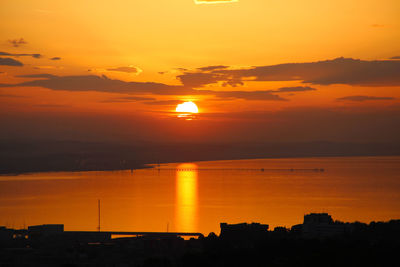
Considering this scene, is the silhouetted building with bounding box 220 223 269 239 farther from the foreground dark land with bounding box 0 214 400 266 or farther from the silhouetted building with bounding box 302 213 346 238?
the silhouetted building with bounding box 302 213 346 238

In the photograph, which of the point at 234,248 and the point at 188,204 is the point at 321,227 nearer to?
the point at 234,248

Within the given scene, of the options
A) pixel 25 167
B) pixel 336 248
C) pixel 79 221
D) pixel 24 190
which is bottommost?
pixel 336 248

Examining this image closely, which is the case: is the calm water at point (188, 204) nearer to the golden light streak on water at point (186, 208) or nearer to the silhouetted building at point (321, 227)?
the golden light streak on water at point (186, 208)

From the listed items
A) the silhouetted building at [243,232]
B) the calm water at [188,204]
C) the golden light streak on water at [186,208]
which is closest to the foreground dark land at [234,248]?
the silhouetted building at [243,232]

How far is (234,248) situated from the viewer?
12.6 meters

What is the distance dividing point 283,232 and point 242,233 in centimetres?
127

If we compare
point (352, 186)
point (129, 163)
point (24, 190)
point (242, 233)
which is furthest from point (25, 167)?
point (242, 233)

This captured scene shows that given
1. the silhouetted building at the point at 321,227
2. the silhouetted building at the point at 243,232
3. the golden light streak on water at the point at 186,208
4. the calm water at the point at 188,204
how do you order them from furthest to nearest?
the calm water at the point at 188,204, the golden light streak on water at the point at 186,208, the silhouetted building at the point at 321,227, the silhouetted building at the point at 243,232

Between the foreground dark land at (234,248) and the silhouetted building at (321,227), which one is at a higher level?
the silhouetted building at (321,227)

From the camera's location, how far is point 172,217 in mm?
26688

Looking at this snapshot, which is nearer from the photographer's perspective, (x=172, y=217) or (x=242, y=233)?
(x=242, y=233)

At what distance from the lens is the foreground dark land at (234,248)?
32.9 feet

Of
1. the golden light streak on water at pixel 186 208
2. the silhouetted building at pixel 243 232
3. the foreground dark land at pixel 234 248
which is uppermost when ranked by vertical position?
the golden light streak on water at pixel 186 208

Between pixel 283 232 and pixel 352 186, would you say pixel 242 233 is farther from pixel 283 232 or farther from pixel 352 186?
pixel 352 186
